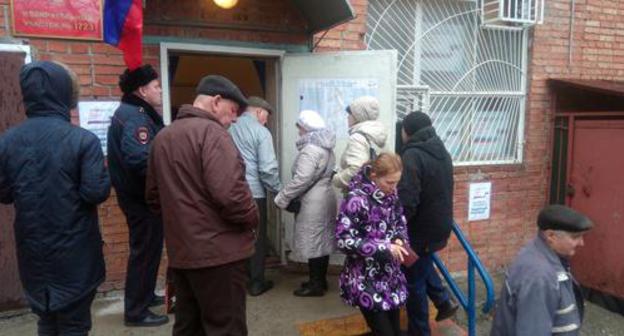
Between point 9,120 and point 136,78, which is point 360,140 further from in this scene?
point 9,120

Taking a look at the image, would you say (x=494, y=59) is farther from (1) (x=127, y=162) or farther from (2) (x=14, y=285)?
(2) (x=14, y=285)

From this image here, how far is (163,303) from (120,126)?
1404 millimetres

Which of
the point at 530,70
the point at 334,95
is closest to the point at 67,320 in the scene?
the point at 334,95

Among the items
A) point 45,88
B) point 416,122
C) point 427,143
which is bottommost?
point 427,143

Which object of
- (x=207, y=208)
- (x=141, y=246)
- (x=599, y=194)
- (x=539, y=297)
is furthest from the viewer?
(x=599, y=194)

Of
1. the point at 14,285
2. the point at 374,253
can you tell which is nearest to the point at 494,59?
the point at 374,253

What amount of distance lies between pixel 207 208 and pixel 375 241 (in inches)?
38.2

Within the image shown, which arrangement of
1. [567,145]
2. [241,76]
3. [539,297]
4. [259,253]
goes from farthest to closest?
1. [241,76]
2. [567,145]
3. [259,253]
4. [539,297]

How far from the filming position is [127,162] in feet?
9.06

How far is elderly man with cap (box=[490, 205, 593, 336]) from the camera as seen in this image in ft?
6.95

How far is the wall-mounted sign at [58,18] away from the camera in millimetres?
3283

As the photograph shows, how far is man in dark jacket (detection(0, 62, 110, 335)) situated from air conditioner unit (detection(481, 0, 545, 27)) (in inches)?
162

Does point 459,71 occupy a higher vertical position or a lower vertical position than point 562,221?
higher

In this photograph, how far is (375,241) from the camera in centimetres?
269
